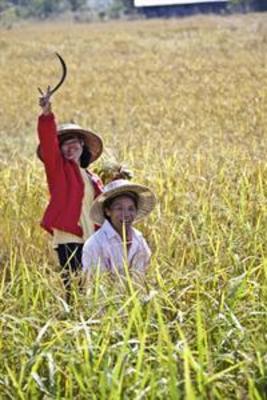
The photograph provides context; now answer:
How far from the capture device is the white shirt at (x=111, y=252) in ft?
12.2

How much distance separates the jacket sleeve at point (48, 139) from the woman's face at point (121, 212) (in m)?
0.42

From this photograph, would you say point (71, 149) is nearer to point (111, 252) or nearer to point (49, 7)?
point (111, 252)

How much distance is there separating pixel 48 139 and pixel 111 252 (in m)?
0.65

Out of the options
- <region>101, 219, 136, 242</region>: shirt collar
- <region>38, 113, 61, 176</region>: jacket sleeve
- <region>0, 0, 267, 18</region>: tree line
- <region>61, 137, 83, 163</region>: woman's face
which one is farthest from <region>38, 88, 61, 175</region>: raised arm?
<region>0, 0, 267, 18</region>: tree line

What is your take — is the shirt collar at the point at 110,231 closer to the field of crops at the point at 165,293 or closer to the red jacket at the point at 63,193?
the field of crops at the point at 165,293

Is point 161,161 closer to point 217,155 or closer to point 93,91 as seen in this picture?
point 217,155

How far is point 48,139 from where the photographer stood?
4168 mm

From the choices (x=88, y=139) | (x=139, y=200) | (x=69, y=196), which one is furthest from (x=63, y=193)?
(x=139, y=200)

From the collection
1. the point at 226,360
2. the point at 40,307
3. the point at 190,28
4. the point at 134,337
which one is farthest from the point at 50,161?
the point at 190,28

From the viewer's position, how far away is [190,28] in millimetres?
38062

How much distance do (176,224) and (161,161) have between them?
5.37 feet

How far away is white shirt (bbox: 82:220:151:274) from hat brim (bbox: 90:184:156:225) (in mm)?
122

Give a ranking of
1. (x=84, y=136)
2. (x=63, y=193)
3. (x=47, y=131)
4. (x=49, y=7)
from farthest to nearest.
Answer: (x=49, y=7)
(x=84, y=136)
(x=63, y=193)
(x=47, y=131)

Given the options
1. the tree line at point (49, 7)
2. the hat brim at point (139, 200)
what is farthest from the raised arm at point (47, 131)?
the tree line at point (49, 7)
